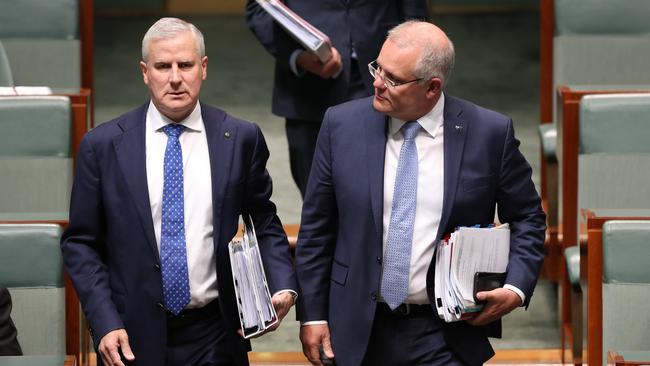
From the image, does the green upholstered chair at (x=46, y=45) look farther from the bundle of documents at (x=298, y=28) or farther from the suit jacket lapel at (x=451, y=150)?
the suit jacket lapel at (x=451, y=150)

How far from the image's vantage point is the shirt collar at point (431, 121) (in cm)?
Result: 198

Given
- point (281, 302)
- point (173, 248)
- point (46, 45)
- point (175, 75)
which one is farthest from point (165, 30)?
point (46, 45)

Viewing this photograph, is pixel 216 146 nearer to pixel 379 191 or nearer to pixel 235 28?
pixel 379 191

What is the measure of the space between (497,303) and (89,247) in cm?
56

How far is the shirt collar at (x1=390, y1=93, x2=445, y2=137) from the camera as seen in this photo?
77.8 inches

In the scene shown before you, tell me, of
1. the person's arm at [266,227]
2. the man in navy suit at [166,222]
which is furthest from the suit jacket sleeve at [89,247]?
the person's arm at [266,227]

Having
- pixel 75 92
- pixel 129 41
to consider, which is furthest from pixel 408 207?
pixel 129 41

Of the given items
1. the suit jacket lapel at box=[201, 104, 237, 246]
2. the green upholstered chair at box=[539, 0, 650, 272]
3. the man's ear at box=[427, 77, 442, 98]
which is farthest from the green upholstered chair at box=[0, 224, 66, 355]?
the green upholstered chair at box=[539, 0, 650, 272]

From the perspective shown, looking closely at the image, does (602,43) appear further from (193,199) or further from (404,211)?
(193,199)

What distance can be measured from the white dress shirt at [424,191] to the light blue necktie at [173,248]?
28cm

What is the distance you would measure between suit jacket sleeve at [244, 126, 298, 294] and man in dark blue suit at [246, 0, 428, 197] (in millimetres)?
658

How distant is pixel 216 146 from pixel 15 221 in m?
0.47

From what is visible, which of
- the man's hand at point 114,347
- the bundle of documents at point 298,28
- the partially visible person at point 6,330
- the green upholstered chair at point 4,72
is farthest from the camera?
the green upholstered chair at point 4,72

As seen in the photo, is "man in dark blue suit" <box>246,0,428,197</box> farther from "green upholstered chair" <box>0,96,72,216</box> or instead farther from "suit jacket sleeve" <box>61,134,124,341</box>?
"suit jacket sleeve" <box>61,134,124,341</box>
